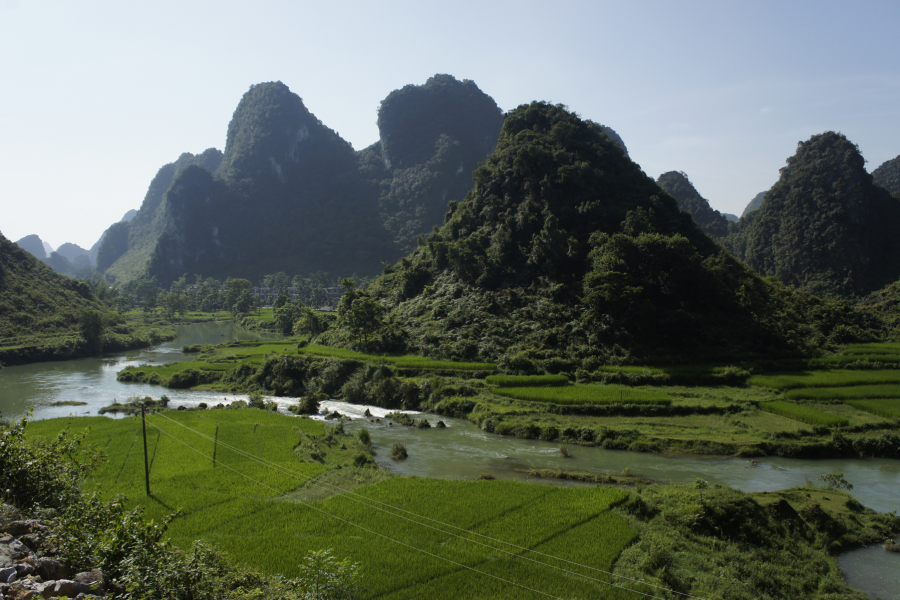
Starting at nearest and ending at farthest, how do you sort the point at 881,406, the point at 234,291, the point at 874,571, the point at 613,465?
the point at 874,571
the point at 613,465
the point at 881,406
the point at 234,291

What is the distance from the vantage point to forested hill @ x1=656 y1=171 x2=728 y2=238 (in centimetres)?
11669

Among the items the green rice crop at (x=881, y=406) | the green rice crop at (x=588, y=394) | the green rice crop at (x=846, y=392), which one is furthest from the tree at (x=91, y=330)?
the green rice crop at (x=881, y=406)

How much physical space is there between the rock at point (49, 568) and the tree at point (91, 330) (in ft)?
247

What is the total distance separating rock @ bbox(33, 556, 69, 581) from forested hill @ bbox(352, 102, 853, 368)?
35.9 m

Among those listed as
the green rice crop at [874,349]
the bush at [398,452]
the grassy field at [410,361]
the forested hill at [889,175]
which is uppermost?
the forested hill at [889,175]

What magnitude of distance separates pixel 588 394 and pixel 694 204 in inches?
3956

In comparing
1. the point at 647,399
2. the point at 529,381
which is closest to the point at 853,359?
the point at 647,399

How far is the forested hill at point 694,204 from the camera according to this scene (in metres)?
117

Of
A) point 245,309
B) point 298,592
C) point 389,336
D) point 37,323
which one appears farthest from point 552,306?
point 245,309

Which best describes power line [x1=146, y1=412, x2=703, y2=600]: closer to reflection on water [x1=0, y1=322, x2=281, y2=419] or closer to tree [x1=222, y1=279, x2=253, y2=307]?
reflection on water [x1=0, y1=322, x2=281, y2=419]

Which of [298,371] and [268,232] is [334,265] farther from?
[298,371]

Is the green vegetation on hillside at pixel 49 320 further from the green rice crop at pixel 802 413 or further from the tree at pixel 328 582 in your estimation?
the green rice crop at pixel 802 413

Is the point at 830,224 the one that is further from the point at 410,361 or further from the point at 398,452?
the point at 398,452

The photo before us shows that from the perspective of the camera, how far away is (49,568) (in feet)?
34.8
